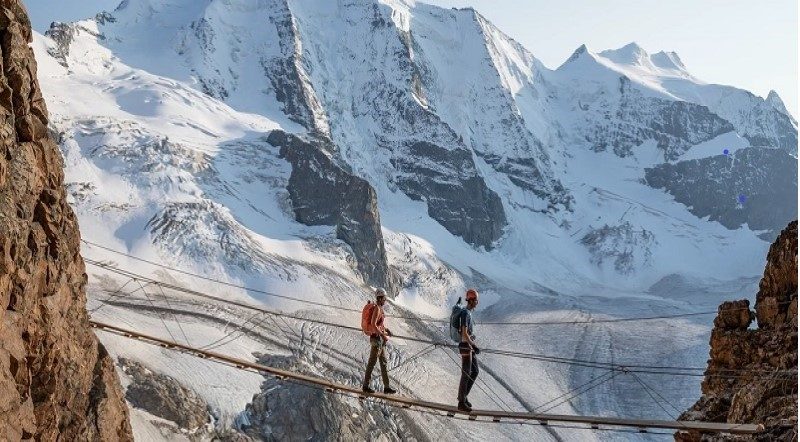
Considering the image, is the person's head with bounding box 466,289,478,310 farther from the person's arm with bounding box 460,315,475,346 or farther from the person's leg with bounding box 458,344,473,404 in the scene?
the person's leg with bounding box 458,344,473,404

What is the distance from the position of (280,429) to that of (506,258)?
359 ft

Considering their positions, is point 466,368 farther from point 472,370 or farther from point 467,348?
point 467,348

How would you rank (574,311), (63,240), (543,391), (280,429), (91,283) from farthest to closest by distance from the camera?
1. (574,311)
2. (543,391)
3. (91,283)
4. (280,429)
5. (63,240)

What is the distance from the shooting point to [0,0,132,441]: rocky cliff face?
51.9ft

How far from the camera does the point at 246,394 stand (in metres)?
72.2

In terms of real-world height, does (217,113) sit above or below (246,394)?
above

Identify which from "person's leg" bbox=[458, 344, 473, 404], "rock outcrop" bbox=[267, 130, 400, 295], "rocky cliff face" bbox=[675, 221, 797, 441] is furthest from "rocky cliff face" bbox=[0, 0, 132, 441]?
"rock outcrop" bbox=[267, 130, 400, 295]

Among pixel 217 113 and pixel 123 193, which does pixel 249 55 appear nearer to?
pixel 217 113

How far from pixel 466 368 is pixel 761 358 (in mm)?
7558

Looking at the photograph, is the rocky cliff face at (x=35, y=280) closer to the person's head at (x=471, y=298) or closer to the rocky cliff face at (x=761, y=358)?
the person's head at (x=471, y=298)

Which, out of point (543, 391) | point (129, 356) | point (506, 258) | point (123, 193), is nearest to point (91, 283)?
point (129, 356)

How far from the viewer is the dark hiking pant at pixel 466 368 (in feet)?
52.2

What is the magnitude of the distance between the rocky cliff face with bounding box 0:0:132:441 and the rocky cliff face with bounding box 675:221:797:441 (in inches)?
453

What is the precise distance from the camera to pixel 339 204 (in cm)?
13638
